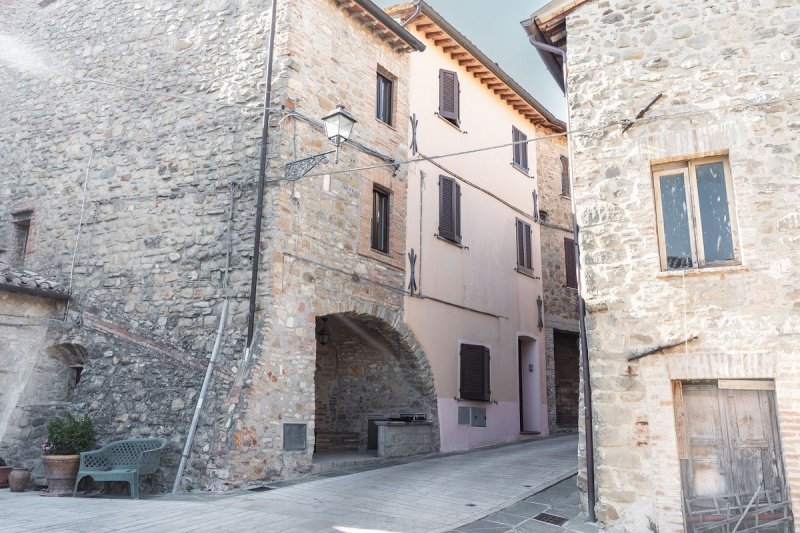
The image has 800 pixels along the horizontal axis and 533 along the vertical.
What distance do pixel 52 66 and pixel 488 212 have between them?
9111 millimetres

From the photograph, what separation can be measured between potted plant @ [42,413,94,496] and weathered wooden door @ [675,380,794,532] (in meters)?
7.10

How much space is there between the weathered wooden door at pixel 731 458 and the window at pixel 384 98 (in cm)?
747

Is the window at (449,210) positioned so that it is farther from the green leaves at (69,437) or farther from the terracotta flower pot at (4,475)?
the terracotta flower pot at (4,475)

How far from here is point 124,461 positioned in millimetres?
8086

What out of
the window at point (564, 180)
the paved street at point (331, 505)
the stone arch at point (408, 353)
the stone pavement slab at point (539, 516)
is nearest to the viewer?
the paved street at point (331, 505)

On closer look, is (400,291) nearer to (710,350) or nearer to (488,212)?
(488,212)

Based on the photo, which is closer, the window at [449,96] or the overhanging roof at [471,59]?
the overhanging roof at [471,59]

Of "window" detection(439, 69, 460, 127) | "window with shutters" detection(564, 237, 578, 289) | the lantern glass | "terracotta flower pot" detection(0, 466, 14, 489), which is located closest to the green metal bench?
"terracotta flower pot" detection(0, 466, 14, 489)

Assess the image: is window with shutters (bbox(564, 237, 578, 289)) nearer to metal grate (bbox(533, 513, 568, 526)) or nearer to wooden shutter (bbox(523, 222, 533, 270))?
wooden shutter (bbox(523, 222, 533, 270))

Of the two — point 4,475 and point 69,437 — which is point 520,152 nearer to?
point 69,437

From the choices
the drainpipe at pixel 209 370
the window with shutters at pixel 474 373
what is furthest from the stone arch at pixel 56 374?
the window with shutters at pixel 474 373

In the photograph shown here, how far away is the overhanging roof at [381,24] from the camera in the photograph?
427 inches

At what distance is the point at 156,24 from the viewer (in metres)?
11.0

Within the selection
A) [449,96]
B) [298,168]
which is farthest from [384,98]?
[298,168]
